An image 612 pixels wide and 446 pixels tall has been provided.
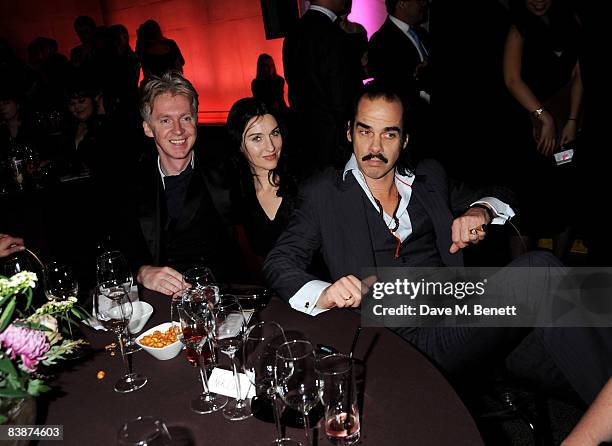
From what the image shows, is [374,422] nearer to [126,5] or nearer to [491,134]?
[491,134]

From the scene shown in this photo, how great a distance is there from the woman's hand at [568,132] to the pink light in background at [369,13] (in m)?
3.50

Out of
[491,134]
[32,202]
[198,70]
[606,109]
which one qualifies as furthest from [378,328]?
[198,70]

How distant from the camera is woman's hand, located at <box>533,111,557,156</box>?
10.7ft

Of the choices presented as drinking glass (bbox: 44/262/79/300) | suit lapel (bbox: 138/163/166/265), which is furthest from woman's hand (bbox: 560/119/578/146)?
drinking glass (bbox: 44/262/79/300)

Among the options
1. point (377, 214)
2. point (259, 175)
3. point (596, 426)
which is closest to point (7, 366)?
point (596, 426)

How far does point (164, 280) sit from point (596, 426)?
1.46m

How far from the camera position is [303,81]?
3799 millimetres

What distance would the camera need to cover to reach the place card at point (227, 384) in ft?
4.31

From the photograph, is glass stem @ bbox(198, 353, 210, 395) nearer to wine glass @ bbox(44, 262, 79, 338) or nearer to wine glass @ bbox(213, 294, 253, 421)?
wine glass @ bbox(213, 294, 253, 421)

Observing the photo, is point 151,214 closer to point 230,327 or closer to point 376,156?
point 376,156

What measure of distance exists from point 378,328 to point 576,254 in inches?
119

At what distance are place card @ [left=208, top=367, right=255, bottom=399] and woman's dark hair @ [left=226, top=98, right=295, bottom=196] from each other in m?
1.36

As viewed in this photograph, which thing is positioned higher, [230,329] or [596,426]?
[230,329]

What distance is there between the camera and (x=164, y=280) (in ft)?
6.27
